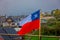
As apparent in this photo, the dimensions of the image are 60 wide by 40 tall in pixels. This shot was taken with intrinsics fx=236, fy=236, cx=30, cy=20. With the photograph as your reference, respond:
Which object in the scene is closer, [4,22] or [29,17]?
[29,17]

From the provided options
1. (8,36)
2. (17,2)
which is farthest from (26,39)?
(17,2)

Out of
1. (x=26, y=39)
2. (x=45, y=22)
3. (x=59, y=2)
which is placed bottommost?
(x=26, y=39)

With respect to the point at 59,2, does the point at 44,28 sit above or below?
below

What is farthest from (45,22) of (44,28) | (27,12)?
(27,12)

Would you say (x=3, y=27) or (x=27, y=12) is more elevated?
(x=27, y=12)

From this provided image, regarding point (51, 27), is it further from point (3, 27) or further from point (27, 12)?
point (3, 27)

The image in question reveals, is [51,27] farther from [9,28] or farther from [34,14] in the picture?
[9,28]
